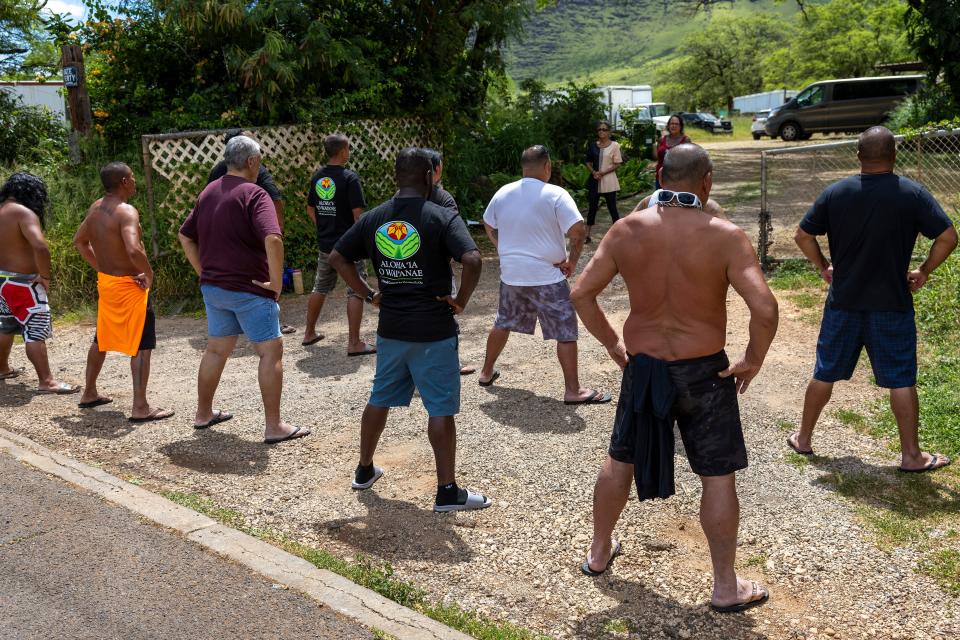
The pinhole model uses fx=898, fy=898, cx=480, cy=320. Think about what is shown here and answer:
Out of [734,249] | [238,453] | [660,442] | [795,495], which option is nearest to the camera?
[734,249]

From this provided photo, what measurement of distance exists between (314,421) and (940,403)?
13.4ft

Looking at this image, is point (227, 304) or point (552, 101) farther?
point (552, 101)

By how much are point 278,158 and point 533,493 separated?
7207 millimetres

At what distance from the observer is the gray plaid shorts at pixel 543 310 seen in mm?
6160

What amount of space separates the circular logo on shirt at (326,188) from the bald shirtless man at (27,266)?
2153 mm

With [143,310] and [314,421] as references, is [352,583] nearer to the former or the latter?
[314,421]

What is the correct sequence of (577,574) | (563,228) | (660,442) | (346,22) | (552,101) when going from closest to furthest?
(660,442) < (577,574) < (563,228) < (346,22) < (552,101)

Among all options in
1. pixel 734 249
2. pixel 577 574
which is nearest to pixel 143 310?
pixel 577 574

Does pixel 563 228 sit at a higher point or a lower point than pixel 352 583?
higher

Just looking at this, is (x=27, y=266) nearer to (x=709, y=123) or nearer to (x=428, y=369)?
(x=428, y=369)

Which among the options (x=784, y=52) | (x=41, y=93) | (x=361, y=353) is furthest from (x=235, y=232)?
(x=784, y=52)

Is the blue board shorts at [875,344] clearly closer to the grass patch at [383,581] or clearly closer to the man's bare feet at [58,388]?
the grass patch at [383,581]

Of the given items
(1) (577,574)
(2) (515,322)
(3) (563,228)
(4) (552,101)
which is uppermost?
(4) (552,101)

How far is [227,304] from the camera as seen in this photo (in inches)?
221
